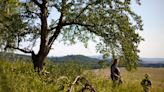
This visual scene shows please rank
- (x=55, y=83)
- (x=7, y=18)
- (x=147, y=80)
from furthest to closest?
(x=7, y=18) < (x=147, y=80) < (x=55, y=83)

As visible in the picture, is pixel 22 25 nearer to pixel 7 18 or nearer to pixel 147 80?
pixel 7 18

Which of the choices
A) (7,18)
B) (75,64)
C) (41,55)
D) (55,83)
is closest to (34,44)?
(41,55)

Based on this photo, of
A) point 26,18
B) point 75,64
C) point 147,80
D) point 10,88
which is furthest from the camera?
point 26,18

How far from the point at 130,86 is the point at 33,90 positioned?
7409 millimetres

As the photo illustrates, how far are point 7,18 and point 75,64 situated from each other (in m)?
4.45

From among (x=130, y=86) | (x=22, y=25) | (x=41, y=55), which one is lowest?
(x=130, y=86)

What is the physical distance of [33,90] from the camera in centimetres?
962

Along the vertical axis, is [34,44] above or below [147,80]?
above

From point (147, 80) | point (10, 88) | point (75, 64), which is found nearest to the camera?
point (10, 88)

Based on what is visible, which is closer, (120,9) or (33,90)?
(33,90)

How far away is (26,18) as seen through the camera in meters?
21.2

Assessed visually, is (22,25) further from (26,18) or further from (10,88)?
(10,88)

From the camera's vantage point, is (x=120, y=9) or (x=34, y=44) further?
(x=34, y=44)

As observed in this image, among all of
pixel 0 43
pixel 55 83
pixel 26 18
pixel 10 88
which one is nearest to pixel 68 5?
pixel 26 18
